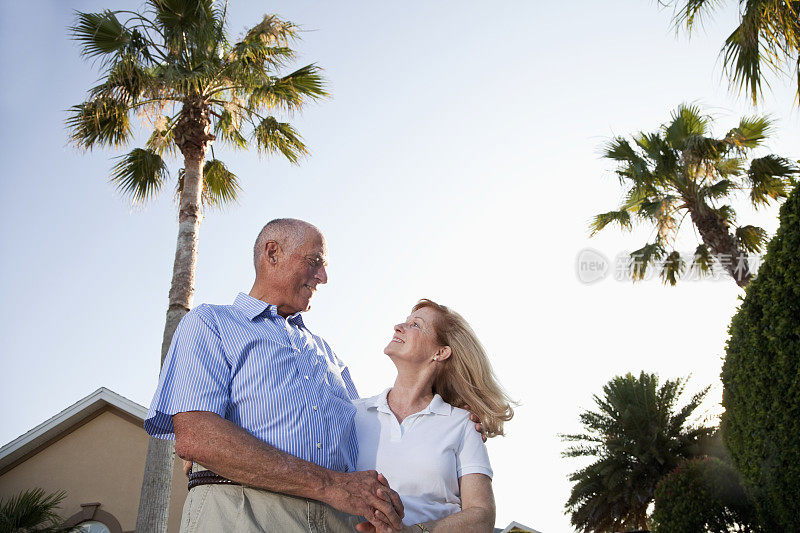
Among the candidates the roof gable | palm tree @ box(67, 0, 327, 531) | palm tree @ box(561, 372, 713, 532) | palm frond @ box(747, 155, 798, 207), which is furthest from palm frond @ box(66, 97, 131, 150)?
palm tree @ box(561, 372, 713, 532)

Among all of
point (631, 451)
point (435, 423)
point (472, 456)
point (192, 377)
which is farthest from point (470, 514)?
point (631, 451)

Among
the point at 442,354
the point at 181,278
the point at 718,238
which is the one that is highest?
the point at 718,238

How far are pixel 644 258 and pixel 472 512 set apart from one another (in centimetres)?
1403

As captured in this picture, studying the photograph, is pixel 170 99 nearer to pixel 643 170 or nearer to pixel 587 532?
pixel 643 170

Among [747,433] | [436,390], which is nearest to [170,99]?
[436,390]

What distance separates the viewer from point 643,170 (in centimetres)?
1498

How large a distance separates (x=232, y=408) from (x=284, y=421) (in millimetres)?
218

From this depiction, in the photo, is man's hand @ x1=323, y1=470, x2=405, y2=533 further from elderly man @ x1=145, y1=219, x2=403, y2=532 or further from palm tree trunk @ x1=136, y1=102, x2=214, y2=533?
palm tree trunk @ x1=136, y1=102, x2=214, y2=533

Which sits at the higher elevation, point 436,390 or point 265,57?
point 265,57

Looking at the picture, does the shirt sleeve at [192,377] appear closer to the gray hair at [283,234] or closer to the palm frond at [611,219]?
the gray hair at [283,234]

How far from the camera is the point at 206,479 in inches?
98.1

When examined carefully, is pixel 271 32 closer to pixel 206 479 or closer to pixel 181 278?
pixel 181 278

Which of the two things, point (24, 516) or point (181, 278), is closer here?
point (181, 278)

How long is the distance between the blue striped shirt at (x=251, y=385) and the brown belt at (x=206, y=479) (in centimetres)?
20
